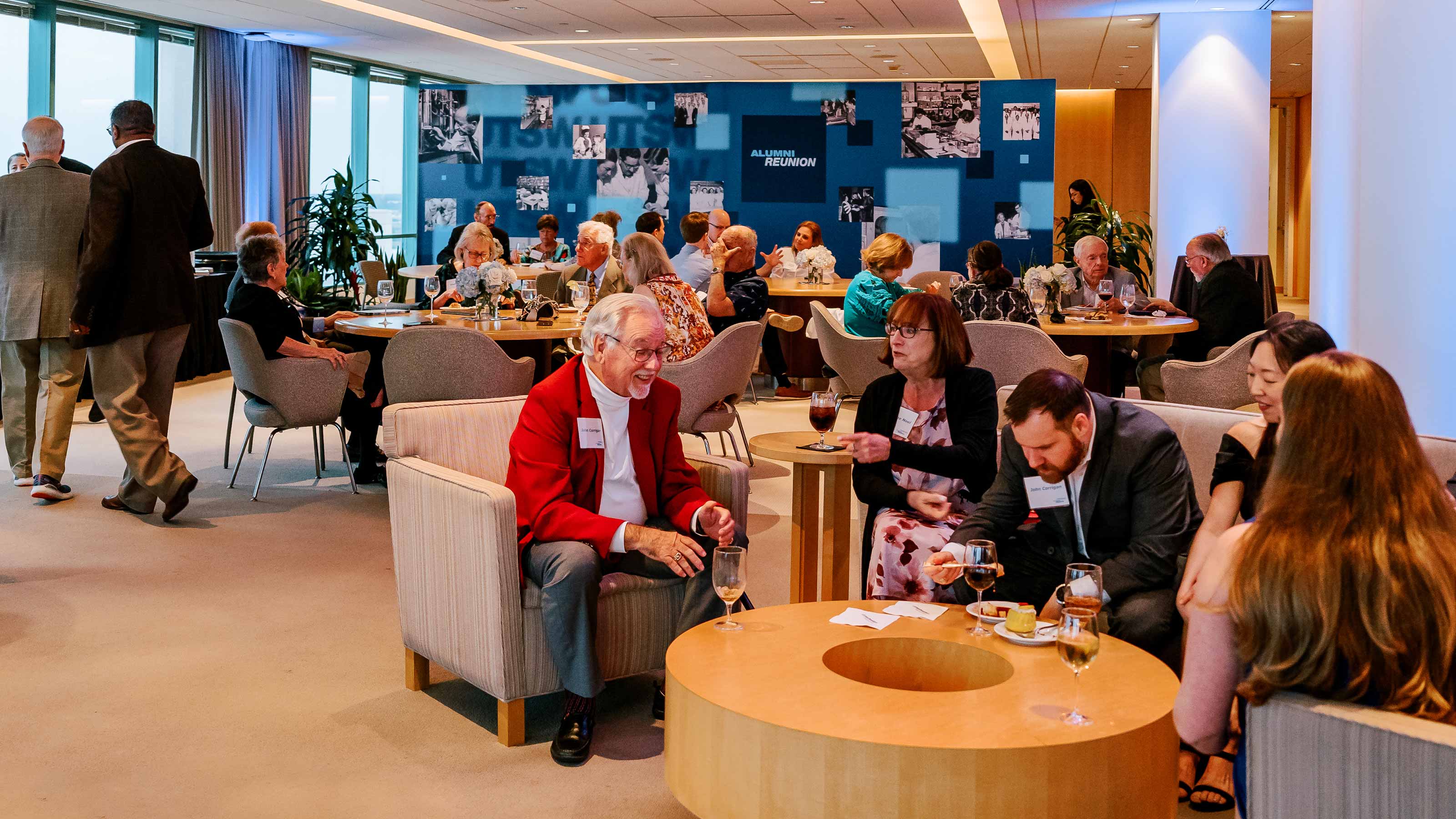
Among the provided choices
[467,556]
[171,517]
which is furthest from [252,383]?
[467,556]

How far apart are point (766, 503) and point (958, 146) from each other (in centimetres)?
673

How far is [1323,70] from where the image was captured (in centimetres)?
635

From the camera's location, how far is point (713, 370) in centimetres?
578

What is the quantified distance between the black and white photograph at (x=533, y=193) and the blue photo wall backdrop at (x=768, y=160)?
14mm

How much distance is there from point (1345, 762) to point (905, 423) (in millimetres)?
2172

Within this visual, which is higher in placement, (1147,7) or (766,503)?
(1147,7)

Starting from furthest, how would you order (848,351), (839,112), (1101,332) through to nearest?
(839,112), (848,351), (1101,332)

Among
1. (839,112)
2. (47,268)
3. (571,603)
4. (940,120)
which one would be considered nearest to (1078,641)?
(571,603)

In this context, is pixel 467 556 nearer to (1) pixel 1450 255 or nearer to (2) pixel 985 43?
(1) pixel 1450 255

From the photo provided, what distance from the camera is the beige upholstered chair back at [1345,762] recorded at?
1516mm

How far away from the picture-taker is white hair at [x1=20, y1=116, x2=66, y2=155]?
230 inches

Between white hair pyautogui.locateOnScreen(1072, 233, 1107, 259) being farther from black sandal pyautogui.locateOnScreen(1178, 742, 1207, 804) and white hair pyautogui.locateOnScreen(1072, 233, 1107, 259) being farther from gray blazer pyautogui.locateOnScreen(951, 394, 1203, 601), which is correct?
black sandal pyautogui.locateOnScreen(1178, 742, 1207, 804)

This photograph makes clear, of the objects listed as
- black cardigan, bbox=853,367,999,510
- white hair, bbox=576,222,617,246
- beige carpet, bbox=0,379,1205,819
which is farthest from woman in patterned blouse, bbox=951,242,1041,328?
black cardigan, bbox=853,367,999,510

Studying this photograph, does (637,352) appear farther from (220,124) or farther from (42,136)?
(220,124)
